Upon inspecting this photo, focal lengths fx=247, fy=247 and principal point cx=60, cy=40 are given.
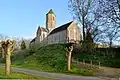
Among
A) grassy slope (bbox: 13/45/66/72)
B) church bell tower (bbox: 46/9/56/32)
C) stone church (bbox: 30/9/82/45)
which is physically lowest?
grassy slope (bbox: 13/45/66/72)

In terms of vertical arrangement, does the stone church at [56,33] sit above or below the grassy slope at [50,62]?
above

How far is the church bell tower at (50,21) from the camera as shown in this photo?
10453cm

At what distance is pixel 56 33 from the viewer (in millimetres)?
88375

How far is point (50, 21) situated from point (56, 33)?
1816cm

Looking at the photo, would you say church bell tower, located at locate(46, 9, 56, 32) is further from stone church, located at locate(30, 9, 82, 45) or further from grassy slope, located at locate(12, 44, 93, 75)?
grassy slope, located at locate(12, 44, 93, 75)

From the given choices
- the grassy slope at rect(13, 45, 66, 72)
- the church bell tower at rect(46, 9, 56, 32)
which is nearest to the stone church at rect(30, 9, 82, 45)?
the church bell tower at rect(46, 9, 56, 32)

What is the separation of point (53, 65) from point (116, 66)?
1145 centimetres

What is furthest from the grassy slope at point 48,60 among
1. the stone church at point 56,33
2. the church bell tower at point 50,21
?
the church bell tower at point 50,21

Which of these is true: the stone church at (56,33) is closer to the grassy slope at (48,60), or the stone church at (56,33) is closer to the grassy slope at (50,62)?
the grassy slope at (48,60)

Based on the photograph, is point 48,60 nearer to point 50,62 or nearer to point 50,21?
point 50,62

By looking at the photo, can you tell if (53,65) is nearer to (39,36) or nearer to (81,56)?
(81,56)

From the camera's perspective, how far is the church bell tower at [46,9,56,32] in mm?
104531

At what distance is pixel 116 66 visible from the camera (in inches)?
1587

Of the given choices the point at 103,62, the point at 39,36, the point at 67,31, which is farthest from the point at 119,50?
the point at 39,36
